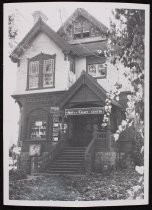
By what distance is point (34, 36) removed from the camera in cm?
260

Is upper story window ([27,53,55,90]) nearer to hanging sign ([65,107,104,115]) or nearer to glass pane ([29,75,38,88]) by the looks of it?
glass pane ([29,75,38,88])

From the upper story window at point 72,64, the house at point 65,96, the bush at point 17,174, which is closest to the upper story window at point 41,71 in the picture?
the house at point 65,96

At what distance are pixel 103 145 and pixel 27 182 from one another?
528 millimetres

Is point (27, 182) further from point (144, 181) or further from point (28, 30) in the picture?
point (28, 30)

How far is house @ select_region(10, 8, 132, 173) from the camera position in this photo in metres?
2.54

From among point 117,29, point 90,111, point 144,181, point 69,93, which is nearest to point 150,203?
point 144,181

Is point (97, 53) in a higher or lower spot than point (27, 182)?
higher

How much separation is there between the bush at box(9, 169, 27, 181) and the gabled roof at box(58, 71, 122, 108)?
0.49 metres

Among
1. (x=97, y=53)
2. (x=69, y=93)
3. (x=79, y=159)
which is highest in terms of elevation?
(x=97, y=53)

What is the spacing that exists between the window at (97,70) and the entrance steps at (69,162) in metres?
0.48

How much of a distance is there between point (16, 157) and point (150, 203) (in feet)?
3.00

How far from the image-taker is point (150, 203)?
8.54ft

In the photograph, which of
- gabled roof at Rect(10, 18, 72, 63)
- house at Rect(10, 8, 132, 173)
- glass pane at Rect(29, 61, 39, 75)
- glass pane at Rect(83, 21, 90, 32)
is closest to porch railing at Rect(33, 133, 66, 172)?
house at Rect(10, 8, 132, 173)

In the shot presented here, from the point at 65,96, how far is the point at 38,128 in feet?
0.88
